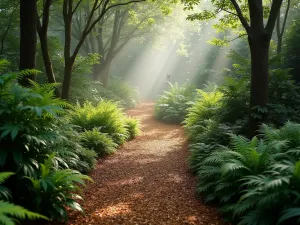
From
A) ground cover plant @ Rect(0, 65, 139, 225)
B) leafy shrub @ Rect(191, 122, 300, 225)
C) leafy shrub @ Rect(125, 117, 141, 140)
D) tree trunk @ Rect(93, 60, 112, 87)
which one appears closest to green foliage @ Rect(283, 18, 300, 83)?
leafy shrub @ Rect(125, 117, 141, 140)

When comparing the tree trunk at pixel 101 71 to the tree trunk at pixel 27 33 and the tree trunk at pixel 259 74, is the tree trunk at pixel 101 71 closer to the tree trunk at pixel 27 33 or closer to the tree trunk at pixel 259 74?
the tree trunk at pixel 27 33

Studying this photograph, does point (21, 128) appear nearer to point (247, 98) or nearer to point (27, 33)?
point (27, 33)

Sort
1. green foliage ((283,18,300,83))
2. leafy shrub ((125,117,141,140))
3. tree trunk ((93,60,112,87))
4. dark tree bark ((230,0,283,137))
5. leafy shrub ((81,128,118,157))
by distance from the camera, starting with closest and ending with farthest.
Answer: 1. dark tree bark ((230,0,283,137))
2. leafy shrub ((81,128,118,157))
3. leafy shrub ((125,117,141,140))
4. green foliage ((283,18,300,83))
5. tree trunk ((93,60,112,87))

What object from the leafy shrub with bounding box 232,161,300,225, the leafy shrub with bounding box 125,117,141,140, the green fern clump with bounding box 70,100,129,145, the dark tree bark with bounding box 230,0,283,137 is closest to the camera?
the leafy shrub with bounding box 232,161,300,225

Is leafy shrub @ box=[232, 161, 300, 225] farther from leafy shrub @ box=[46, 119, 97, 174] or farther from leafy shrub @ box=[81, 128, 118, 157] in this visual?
leafy shrub @ box=[81, 128, 118, 157]

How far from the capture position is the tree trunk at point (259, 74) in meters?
6.04

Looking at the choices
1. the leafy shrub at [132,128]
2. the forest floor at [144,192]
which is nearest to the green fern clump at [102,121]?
the forest floor at [144,192]

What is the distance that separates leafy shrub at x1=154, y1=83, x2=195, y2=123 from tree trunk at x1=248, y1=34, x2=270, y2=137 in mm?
6149

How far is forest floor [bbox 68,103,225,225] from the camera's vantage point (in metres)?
3.90

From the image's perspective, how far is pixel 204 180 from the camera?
482 cm

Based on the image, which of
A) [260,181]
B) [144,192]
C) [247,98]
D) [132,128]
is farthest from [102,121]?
[260,181]

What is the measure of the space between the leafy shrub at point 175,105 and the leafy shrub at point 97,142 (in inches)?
236

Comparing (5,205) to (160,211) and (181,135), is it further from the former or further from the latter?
(181,135)

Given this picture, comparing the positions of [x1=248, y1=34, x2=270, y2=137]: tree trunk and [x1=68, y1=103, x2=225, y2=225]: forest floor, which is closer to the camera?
[x1=68, y1=103, x2=225, y2=225]: forest floor
